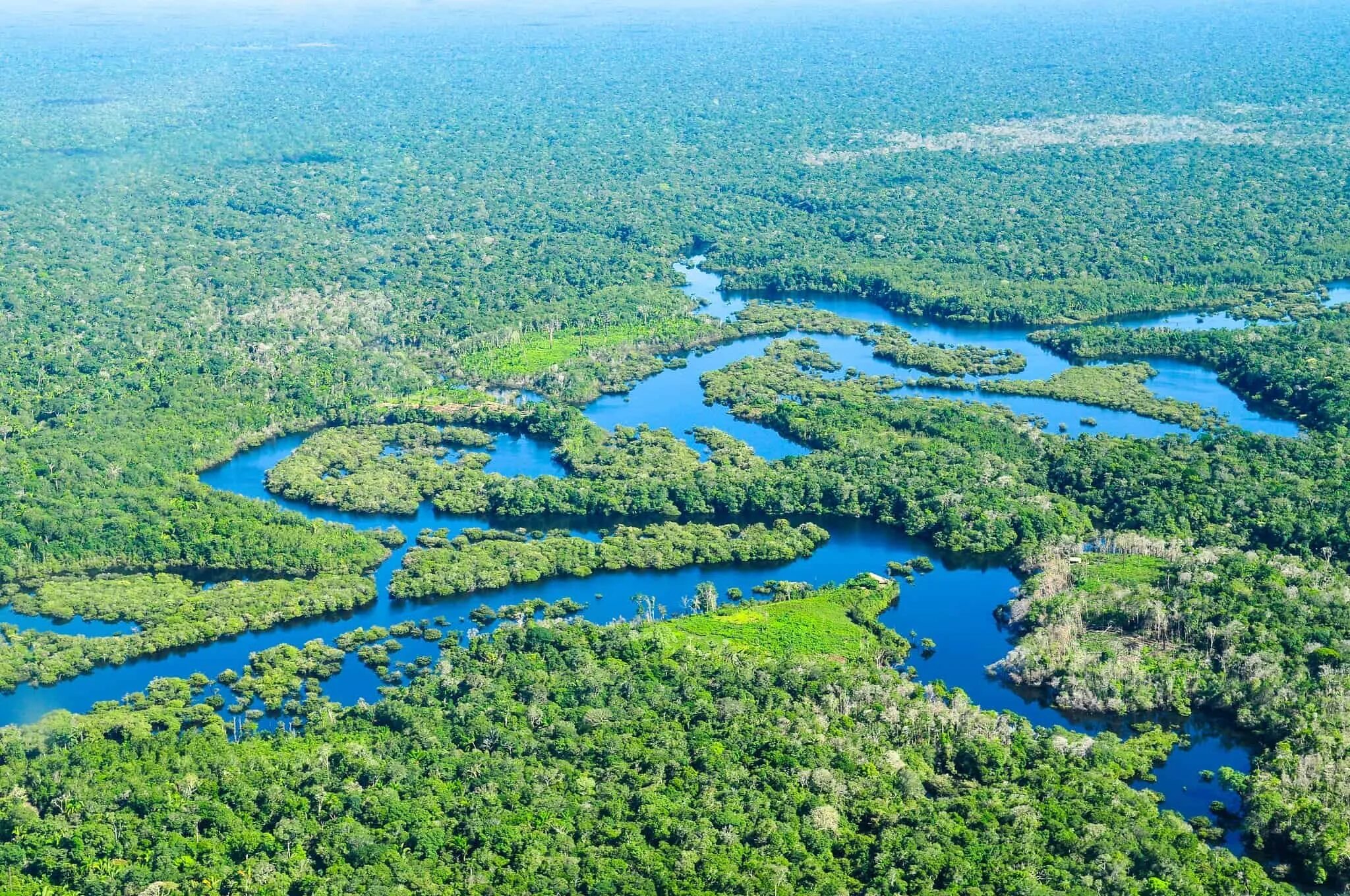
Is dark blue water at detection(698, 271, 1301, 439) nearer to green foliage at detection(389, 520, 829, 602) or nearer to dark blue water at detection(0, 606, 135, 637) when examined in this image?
green foliage at detection(389, 520, 829, 602)

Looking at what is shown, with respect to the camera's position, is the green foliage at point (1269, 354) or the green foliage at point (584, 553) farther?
the green foliage at point (1269, 354)

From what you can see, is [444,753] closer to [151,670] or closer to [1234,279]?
[151,670]

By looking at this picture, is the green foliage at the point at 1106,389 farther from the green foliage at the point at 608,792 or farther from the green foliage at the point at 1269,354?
the green foliage at the point at 608,792

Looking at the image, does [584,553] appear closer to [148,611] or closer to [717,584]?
[717,584]

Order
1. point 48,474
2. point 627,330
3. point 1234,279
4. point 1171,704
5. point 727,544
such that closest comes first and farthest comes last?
point 1171,704 < point 727,544 < point 48,474 < point 627,330 < point 1234,279

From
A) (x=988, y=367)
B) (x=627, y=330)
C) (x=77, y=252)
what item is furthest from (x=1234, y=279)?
(x=77, y=252)

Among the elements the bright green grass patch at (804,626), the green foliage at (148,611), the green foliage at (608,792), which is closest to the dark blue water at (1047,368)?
the bright green grass patch at (804,626)
